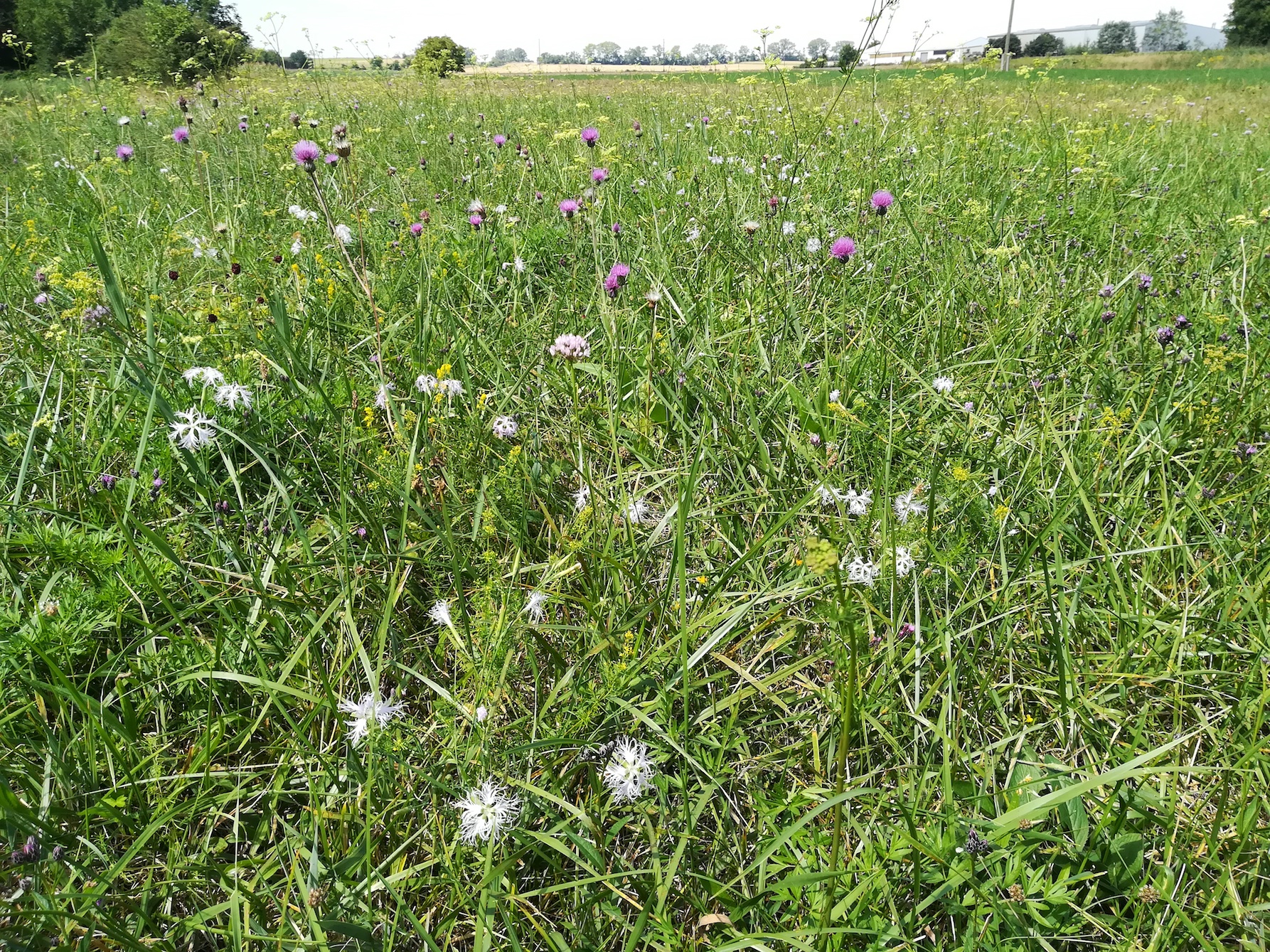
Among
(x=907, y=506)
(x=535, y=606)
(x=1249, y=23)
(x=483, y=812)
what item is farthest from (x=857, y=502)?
(x=1249, y=23)

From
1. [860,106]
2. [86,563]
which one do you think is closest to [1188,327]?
[86,563]

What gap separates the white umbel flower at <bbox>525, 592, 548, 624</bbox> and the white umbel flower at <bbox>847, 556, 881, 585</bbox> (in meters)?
0.62

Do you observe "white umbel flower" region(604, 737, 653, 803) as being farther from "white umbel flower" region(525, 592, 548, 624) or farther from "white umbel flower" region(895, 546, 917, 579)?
"white umbel flower" region(895, 546, 917, 579)

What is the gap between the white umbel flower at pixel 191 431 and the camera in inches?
62.7

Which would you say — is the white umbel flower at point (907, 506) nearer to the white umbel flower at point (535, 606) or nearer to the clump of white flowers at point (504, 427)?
the white umbel flower at point (535, 606)

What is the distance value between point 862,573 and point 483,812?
33.3 inches

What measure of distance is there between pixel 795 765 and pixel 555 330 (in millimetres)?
1617

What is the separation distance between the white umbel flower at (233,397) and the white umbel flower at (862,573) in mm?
1485

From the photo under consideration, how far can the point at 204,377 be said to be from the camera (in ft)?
5.94

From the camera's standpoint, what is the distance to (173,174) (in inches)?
138

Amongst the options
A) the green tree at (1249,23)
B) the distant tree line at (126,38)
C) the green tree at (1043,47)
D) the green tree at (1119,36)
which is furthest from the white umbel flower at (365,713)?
the green tree at (1119,36)

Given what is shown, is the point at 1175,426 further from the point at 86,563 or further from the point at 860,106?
the point at 860,106

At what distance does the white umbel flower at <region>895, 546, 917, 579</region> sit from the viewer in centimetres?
138

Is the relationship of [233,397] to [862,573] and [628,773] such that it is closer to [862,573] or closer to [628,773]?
[628,773]
